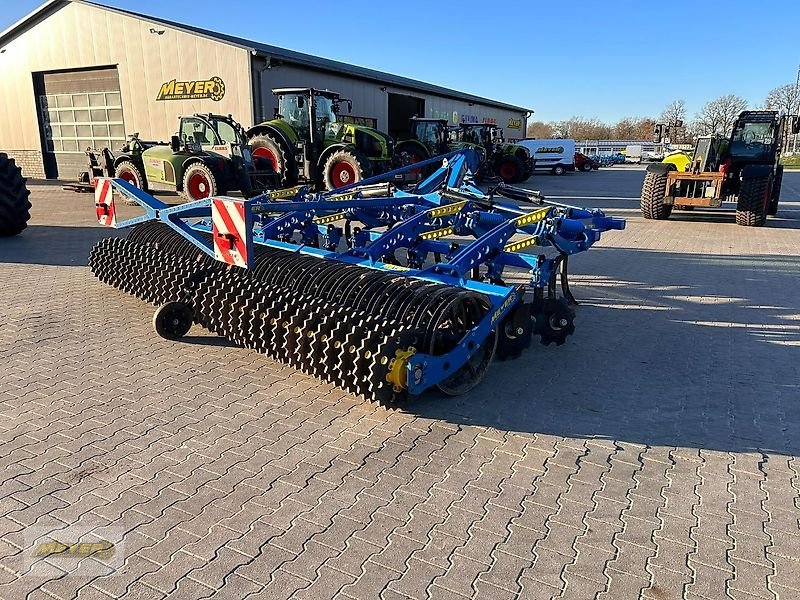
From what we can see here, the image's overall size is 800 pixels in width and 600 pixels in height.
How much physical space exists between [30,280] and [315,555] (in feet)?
19.1

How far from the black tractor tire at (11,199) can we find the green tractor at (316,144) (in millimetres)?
6069

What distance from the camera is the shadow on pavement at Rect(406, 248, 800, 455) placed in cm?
339

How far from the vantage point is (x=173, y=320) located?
4.67m

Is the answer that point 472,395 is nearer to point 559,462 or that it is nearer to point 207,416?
point 559,462

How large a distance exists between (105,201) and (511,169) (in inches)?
795

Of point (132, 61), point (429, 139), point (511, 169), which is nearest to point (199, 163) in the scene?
point (132, 61)

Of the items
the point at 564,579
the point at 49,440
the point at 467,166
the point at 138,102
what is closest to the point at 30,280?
the point at 49,440

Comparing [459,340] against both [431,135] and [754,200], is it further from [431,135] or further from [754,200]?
[431,135]

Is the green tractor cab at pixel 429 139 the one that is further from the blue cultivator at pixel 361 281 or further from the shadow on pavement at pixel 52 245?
the blue cultivator at pixel 361 281

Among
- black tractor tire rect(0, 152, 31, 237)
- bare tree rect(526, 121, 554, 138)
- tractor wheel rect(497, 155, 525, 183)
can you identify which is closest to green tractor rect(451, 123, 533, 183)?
tractor wheel rect(497, 155, 525, 183)

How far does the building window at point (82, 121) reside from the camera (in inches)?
759

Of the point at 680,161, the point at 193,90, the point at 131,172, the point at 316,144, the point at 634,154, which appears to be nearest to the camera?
the point at 680,161

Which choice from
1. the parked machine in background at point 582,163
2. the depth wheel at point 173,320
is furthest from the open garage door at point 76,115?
the parked machine in background at point 582,163

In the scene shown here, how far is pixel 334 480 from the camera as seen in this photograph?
2852 mm
